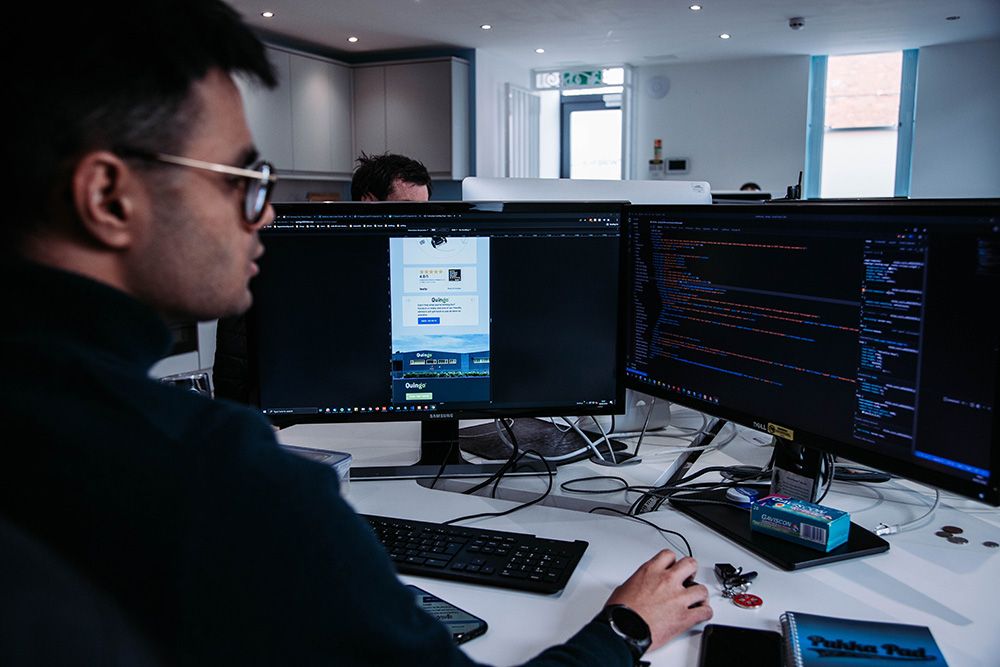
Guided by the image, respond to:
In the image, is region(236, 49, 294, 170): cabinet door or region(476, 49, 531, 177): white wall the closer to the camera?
region(236, 49, 294, 170): cabinet door

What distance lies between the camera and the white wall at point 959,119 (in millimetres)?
7758

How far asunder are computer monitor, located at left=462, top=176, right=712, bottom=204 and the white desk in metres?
0.66

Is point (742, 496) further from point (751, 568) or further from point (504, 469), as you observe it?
point (504, 469)

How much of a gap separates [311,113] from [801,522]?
704cm

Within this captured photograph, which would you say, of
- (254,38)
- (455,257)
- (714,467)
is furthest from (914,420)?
(254,38)

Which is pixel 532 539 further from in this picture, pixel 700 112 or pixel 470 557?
pixel 700 112

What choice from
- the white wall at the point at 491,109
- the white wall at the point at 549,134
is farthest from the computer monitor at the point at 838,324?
the white wall at the point at 549,134

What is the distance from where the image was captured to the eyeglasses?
0.71 m

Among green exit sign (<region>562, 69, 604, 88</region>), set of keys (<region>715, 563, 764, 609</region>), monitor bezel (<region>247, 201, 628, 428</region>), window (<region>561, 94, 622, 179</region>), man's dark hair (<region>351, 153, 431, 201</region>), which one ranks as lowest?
set of keys (<region>715, 563, 764, 609</region>)

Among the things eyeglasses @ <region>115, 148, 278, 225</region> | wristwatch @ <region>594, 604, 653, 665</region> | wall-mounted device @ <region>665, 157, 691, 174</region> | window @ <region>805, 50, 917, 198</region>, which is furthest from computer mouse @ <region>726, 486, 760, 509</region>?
wall-mounted device @ <region>665, 157, 691, 174</region>

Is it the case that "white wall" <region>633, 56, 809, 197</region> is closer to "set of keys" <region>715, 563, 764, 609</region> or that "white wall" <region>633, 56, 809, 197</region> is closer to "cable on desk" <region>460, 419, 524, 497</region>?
"cable on desk" <region>460, 419, 524, 497</region>

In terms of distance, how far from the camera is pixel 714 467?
1.60 meters

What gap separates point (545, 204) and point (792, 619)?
31.6 inches

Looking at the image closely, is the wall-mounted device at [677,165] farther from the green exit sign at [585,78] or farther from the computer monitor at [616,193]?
the computer monitor at [616,193]
